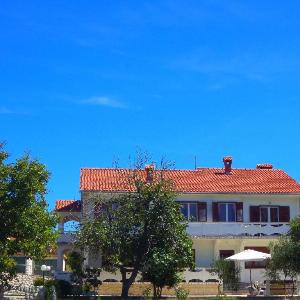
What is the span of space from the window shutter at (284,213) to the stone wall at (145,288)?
38.6ft

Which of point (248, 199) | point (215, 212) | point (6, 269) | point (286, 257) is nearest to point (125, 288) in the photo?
point (6, 269)

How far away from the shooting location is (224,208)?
49.0 meters

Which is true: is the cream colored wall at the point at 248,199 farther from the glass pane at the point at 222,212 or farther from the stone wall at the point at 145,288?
the stone wall at the point at 145,288

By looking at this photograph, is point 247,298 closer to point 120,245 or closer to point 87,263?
point 120,245

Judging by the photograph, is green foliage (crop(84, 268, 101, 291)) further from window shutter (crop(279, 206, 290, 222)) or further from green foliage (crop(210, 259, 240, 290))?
window shutter (crop(279, 206, 290, 222))

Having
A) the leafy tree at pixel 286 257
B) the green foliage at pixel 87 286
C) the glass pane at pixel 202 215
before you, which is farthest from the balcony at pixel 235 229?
the green foliage at pixel 87 286

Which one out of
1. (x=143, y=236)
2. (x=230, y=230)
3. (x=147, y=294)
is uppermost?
(x=230, y=230)

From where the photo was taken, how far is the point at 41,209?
96.4ft

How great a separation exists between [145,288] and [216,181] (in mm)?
16022

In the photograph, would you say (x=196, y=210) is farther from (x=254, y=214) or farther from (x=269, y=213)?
(x=269, y=213)

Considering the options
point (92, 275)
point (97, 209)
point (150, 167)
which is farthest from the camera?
point (150, 167)

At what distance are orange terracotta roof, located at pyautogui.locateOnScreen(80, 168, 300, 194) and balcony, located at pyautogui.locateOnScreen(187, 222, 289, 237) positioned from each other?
266 centimetres

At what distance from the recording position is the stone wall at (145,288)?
37000mm

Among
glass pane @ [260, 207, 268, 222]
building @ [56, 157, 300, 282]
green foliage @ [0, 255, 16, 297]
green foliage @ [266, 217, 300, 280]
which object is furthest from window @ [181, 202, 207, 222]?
green foliage @ [0, 255, 16, 297]
